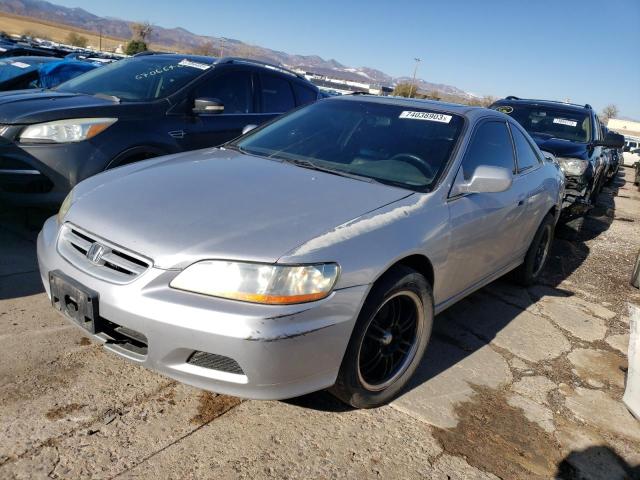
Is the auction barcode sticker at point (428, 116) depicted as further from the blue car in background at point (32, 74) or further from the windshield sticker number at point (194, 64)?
the blue car in background at point (32, 74)

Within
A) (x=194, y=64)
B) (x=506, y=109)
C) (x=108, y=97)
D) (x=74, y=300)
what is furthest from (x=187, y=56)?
(x=506, y=109)

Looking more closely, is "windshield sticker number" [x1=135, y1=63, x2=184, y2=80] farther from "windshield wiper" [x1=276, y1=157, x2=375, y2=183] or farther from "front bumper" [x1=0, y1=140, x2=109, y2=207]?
"windshield wiper" [x1=276, y1=157, x2=375, y2=183]

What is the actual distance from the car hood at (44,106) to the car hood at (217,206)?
144 cm

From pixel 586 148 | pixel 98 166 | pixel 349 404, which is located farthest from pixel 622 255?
pixel 98 166

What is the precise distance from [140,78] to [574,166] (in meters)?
5.09

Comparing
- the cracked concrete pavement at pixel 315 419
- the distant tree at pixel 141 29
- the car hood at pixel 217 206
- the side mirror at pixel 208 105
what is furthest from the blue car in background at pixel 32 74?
the distant tree at pixel 141 29

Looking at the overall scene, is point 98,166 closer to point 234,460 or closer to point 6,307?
point 6,307

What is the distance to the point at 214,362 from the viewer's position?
212 centimetres

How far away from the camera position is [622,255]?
6.69 meters

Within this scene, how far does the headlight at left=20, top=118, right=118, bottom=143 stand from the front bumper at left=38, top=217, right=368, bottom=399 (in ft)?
7.40

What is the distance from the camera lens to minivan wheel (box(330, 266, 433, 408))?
235 centimetres

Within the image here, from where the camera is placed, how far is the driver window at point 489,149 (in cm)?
325

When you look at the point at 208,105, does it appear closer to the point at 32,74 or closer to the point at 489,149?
the point at 489,149

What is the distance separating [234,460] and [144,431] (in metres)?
0.43
